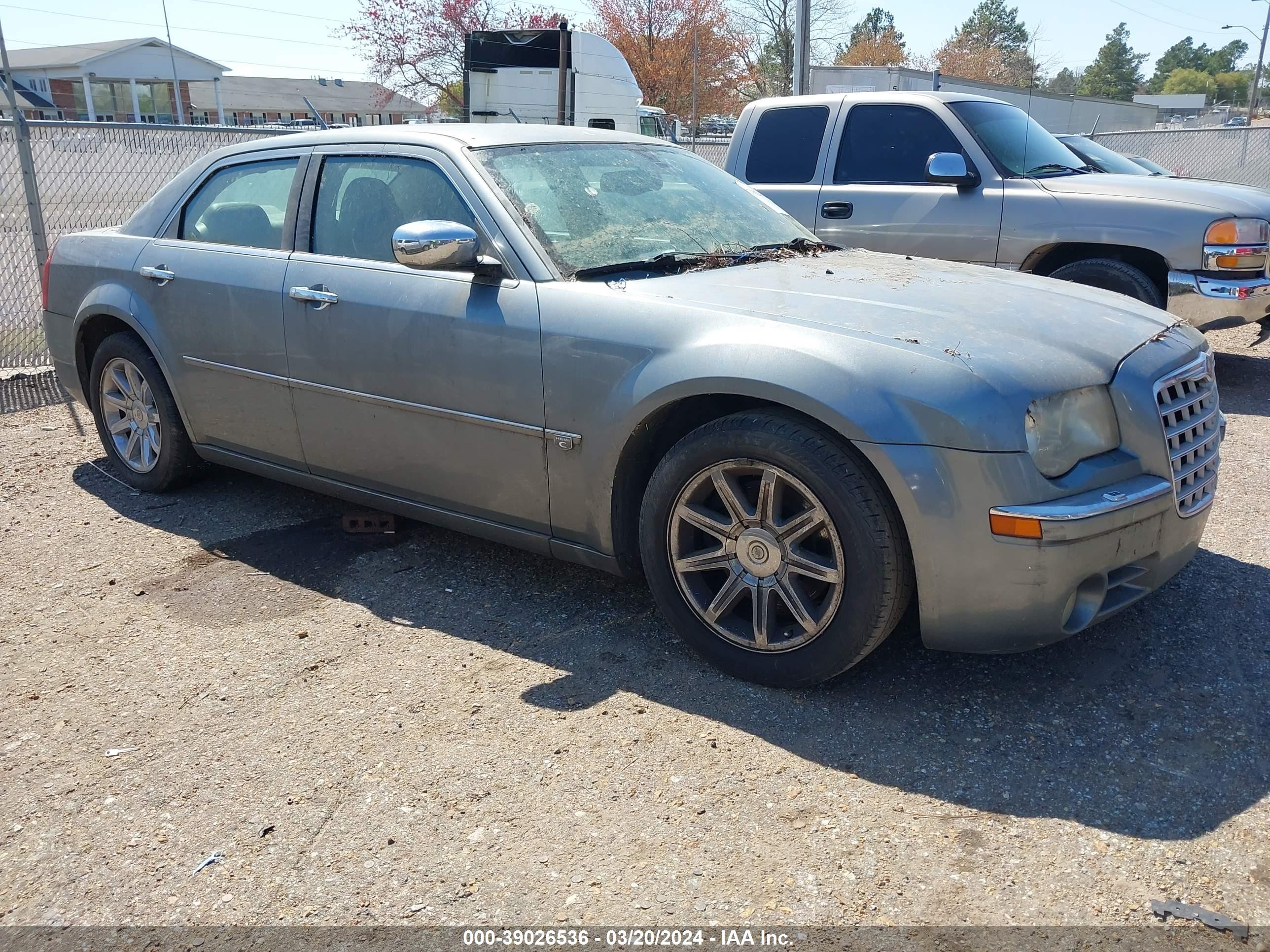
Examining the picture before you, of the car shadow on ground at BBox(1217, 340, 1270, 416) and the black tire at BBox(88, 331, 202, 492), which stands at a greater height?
the black tire at BBox(88, 331, 202, 492)

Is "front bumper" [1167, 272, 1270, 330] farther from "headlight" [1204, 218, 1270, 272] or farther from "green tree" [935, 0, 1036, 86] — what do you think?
"green tree" [935, 0, 1036, 86]

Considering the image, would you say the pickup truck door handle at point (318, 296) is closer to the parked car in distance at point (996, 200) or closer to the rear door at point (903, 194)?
the parked car in distance at point (996, 200)

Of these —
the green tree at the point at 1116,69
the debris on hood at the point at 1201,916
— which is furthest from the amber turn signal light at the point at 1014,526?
the green tree at the point at 1116,69

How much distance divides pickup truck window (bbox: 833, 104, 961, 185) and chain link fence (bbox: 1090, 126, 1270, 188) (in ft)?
35.1

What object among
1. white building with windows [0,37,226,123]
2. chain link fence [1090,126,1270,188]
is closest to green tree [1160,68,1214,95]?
white building with windows [0,37,226,123]

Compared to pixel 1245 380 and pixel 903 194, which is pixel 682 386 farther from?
pixel 1245 380

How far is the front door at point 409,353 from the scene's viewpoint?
142 inches

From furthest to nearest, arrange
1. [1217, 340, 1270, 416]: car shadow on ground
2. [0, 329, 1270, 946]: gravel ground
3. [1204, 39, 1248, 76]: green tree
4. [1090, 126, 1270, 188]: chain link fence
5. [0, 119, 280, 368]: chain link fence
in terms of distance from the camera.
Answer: [1204, 39, 1248, 76]: green tree
[1090, 126, 1270, 188]: chain link fence
[0, 119, 280, 368]: chain link fence
[1217, 340, 1270, 416]: car shadow on ground
[0, 329, 1270, 946]: gravel ground

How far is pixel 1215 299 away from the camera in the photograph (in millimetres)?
6559

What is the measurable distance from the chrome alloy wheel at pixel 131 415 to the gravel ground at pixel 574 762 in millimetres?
1011

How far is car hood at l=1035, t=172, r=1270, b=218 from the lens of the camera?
667 centimetres

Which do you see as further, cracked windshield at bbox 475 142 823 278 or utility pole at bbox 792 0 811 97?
utility pole at bbox 792 0 811 97

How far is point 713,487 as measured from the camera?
3264 millimetres

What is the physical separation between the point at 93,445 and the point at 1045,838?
229 inches
